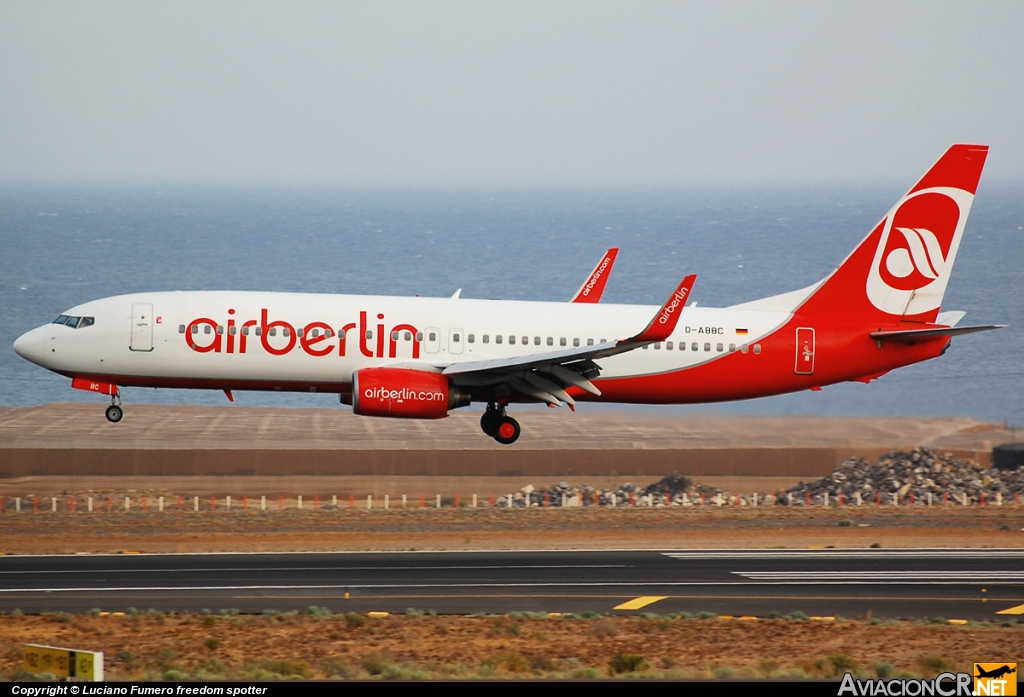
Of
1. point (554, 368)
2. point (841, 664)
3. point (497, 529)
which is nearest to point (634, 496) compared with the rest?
point (497, 529)

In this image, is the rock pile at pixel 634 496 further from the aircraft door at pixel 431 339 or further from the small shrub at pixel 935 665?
the small shrub at pixel 935 665

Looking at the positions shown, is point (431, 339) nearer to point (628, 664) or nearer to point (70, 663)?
point (628, 664)

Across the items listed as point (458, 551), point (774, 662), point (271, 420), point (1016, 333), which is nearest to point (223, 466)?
point (271, 420)

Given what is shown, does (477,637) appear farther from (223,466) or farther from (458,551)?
(223,466)

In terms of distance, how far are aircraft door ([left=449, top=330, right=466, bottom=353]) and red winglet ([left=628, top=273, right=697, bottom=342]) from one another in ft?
19.7

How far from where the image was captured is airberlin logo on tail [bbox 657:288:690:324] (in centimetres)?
3503

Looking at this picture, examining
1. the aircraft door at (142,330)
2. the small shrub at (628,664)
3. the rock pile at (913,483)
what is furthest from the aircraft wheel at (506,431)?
the small shrub at (628,664)

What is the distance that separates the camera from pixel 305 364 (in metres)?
38.0

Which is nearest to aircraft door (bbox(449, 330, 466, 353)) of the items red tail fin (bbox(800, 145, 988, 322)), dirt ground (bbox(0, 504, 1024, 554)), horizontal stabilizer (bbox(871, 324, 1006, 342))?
dirt ground (bbox(0, 504, 1024, 554))

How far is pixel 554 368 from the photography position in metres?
38.4

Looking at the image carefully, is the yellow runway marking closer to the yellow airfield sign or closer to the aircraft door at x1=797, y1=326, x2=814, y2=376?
the aircraft door at x1=797, y1=326, x2=814, y2=376

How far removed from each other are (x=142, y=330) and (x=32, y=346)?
341 centimetres

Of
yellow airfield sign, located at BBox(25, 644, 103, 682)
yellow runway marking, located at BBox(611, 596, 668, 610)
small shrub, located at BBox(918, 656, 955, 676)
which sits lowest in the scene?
small shrub, located at BBox(918, 656, 955, 676)

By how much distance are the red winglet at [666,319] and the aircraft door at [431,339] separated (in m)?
6.49
